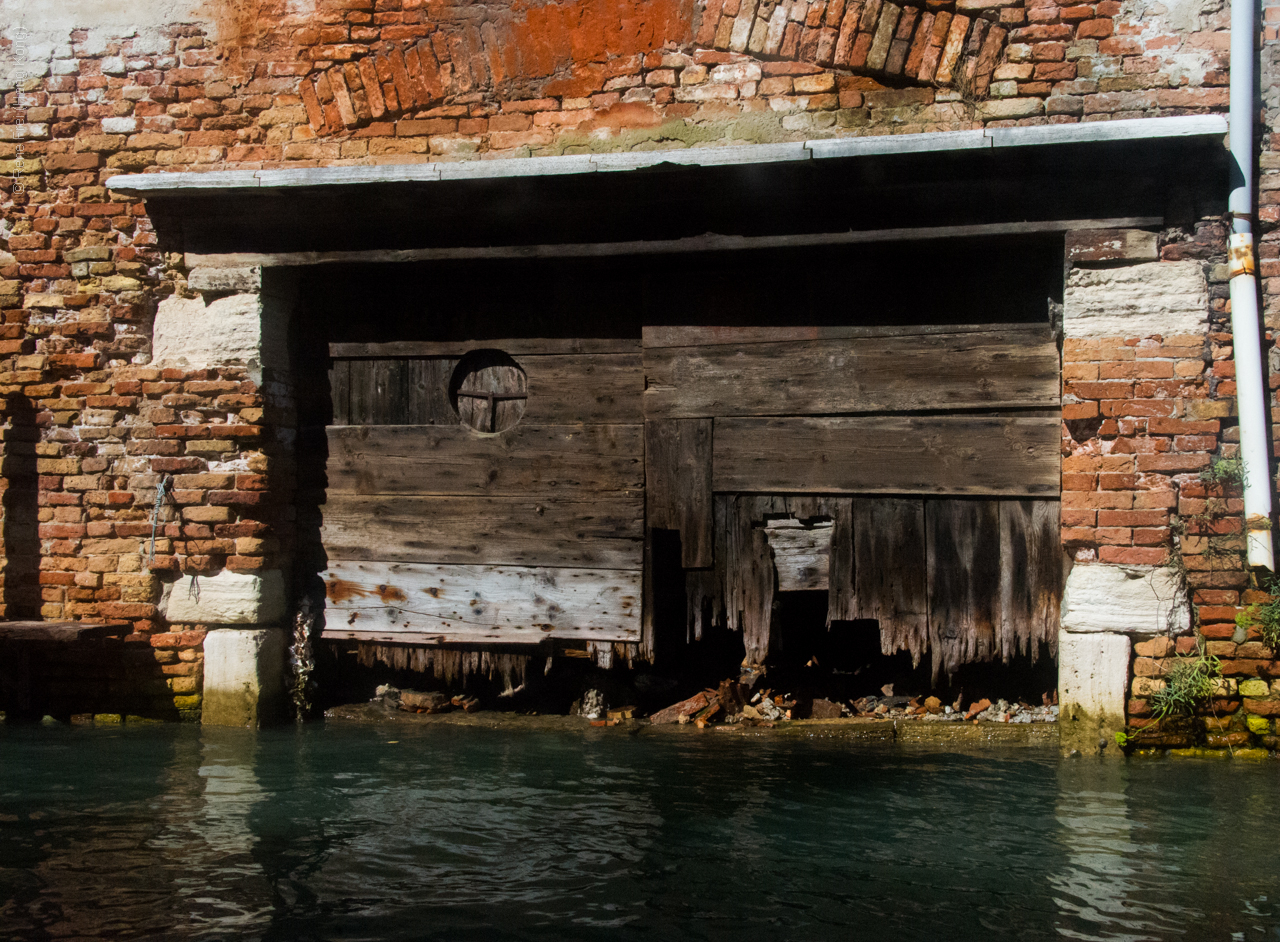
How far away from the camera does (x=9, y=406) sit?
471 centimetres

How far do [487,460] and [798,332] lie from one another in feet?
5.50

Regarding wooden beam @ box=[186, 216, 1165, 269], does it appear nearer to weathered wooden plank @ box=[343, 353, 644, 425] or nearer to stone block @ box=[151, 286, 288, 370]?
stone block @ box=[151, 286, 288, 370]

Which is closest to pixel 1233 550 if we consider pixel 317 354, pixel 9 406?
pixel 317 354

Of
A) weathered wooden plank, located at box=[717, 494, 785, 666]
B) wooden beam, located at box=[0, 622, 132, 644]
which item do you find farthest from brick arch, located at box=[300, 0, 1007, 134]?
wooden beam, located at box=[0, 622, 132, 644]

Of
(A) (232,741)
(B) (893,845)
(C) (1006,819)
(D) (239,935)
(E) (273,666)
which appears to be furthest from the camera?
(E) (273,666)

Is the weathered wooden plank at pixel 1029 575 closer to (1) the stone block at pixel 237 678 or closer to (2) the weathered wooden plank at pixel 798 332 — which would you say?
(2) the weathered wooden plank at pixel 798 332

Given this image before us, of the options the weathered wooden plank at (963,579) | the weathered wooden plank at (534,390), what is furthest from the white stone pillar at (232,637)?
the weathered wooden plank at (963,579)

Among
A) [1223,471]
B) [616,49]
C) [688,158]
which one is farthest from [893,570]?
[616,49]

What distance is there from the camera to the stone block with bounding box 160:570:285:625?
15.1 ft

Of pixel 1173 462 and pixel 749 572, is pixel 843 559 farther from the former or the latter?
pixel 1173 462

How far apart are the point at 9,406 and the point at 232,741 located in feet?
6.78

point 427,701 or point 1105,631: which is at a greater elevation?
point 1105,631

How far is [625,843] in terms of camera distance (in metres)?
2.98

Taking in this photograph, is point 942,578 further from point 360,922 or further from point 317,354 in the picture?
point 317,354
